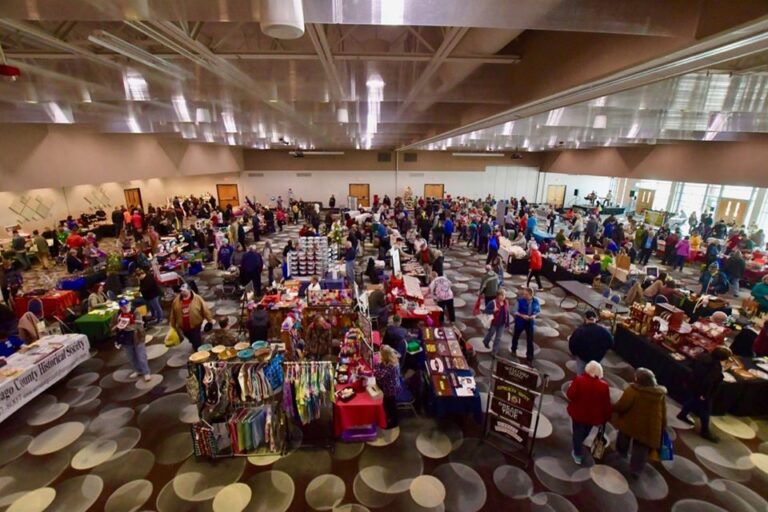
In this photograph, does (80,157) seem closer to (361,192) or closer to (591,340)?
(361,192)

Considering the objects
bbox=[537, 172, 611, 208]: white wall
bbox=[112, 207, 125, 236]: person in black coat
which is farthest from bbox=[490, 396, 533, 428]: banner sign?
bbox=[537, 172, 611, 208]: white wall

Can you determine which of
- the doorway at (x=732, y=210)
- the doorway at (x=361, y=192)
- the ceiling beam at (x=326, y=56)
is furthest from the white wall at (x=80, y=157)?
the doorway at (x=732, y=210)

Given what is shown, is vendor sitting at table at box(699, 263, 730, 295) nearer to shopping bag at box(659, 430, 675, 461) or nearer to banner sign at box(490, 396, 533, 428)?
shopping bag at box(659, 430, 675, 461)

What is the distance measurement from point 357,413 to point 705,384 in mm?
4612

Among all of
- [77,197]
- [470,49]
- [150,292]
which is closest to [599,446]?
[470,49]

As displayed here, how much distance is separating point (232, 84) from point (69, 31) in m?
1.77

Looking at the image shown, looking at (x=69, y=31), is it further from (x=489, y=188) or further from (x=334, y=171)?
(x=489, y=188)

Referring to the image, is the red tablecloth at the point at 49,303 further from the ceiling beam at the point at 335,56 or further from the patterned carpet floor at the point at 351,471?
the ceiling beam at the point at 335,56

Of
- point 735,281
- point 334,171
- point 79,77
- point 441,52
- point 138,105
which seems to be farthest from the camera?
point 334,171

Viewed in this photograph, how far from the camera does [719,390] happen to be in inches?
193

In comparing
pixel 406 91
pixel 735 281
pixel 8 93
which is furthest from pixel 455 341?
pixel 735 281

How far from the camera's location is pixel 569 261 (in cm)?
1090

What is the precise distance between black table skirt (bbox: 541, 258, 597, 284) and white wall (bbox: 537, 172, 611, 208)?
1843cm

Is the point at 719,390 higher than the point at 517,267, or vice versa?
the point at 719,390
